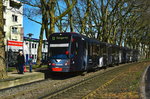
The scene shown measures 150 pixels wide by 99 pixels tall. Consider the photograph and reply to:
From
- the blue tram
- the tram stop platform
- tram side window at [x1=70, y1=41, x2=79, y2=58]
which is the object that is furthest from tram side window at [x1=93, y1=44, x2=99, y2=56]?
the tram stop platform

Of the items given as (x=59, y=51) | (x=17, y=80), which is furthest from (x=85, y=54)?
(x=17, y=80)

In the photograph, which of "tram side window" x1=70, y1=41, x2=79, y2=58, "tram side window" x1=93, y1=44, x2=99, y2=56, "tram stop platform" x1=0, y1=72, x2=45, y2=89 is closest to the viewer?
"tram stop platform" x1=0, y1=72, x2=45, y2=89

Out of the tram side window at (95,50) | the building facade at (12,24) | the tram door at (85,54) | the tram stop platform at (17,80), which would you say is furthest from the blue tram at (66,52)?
the building facade at (12,24)

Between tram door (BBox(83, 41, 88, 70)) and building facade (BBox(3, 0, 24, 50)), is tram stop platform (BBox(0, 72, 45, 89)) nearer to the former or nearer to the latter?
tram door (BBox(83, 41, 88, 70))

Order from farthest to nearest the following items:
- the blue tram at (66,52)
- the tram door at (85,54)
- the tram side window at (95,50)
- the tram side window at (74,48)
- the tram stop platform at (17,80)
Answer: the tram side window at (95,50) < the tram door at (85,54) < the tram side window at (74,48) < the blue tram at (66,52) < the tram stop platform at (17,80)

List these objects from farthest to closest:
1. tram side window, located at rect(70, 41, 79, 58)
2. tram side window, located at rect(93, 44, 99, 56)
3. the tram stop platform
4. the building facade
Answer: the building facade
tram side window, located at rect(93, 44, 99, 56)
tram side window, located at rect(70, 41, 79, 58)
the tram stop platform

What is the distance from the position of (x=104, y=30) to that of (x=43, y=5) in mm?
16777

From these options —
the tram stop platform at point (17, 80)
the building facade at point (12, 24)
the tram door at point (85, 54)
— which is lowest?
the tram stop platform at point (17, 80)

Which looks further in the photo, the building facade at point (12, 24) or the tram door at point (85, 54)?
the building facade at point (12, 24)

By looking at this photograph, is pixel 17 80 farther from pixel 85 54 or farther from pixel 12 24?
pixel 12 24

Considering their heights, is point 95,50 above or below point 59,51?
above

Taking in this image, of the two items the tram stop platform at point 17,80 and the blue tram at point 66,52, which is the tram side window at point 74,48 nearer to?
the blue tram at point 66,52

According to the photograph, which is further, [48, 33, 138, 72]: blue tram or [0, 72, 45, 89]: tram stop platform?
[48, 33, 138, 72]: blue tram

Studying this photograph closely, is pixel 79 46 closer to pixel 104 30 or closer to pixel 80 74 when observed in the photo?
pixel 80 74
